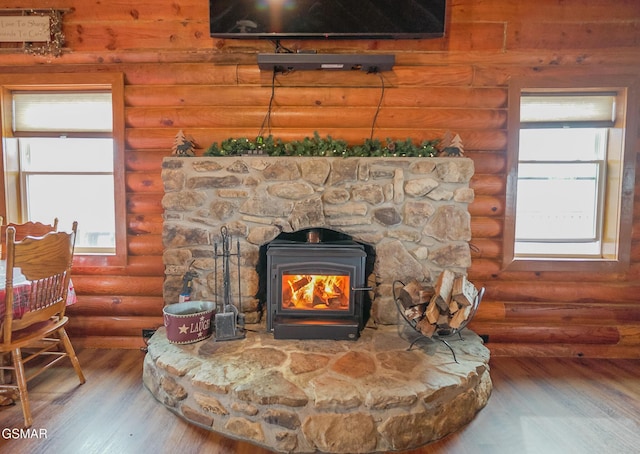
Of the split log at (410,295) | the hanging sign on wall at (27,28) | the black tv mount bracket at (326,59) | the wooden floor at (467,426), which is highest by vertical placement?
the hanging sign on wall at (27,28)

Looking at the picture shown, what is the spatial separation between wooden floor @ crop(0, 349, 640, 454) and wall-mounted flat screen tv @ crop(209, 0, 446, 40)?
2520 millimetres

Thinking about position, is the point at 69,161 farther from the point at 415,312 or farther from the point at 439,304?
the point at 439,304

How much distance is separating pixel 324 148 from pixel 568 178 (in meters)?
2.01

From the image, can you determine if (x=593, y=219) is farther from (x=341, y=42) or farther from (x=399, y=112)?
(x=341, y=42)

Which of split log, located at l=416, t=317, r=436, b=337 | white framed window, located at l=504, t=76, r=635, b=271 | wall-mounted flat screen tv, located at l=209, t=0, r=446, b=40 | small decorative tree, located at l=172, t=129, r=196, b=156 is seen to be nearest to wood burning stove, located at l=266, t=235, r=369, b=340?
split log, located at l=416, t=317, r=436, b=337

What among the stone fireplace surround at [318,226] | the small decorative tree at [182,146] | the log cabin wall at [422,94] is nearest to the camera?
the stone fireplace surround at [318,226]

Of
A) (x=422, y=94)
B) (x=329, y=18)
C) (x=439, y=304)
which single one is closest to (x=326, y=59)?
(x=329, y=18)

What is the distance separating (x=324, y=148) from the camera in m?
2.75

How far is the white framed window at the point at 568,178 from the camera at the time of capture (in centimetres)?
299

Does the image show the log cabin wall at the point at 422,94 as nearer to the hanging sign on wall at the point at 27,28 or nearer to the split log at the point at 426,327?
the hanging sign on wall at the point at 27,28

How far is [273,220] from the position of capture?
2.73 metres

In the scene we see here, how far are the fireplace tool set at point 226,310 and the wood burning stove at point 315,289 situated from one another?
22cm

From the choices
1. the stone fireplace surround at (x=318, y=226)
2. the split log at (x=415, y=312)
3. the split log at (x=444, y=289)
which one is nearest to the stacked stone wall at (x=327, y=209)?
the stone fireplace surround at (x=318, y=226)

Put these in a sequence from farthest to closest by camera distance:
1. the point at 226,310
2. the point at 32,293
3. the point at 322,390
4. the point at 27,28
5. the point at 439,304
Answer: the point at 27,28, the point at 226,310, the point at 439,304, the point at 32,293, the point at 322,390
